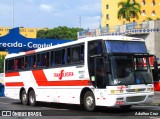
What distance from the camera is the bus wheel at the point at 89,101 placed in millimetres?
17328

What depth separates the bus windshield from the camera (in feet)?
53.8

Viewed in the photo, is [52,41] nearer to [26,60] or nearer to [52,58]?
[26,60]

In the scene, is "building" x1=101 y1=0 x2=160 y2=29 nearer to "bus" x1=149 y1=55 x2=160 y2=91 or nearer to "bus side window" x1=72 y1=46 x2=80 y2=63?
"bus side window" x1=72 y1=46 x2=80 y2=63

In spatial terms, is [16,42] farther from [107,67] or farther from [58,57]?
[107,67]

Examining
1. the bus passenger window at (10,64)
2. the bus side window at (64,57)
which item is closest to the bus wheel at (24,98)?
the bus passenger window at (10,64)

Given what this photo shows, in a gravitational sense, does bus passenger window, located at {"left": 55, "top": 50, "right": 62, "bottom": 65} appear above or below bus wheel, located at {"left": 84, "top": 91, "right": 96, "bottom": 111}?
above

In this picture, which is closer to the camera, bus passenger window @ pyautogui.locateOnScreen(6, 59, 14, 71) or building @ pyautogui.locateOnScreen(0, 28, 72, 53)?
bus passenger window @ pyautogui.locateOnScreen(6, 59, 14, 71)

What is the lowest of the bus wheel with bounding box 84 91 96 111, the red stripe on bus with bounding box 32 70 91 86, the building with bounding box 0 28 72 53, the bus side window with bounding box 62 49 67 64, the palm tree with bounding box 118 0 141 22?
the bus wheel with bounding box 84 91 96 111

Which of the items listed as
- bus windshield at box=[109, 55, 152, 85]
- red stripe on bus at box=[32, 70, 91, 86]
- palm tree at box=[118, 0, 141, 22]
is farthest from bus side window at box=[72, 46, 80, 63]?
palm tree at box=[118, 0, 141, 22]

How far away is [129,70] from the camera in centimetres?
1662

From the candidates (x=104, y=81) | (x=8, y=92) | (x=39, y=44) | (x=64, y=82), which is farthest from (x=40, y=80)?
(x=39, y=44)

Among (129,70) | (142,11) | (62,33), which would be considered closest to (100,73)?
(129,70)

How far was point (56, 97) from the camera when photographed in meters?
20.5

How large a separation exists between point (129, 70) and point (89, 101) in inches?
91.4
